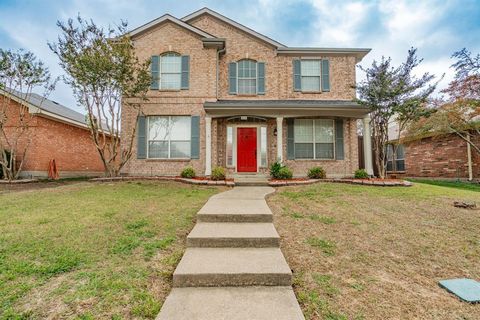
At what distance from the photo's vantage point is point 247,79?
11.7m

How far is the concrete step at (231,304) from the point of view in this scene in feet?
6.96

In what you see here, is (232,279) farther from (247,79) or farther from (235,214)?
(247,79)

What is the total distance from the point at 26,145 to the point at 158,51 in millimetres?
7938

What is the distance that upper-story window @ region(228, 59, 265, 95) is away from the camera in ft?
38.0

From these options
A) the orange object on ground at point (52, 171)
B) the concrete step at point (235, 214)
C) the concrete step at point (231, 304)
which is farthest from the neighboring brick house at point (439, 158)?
the orange object on ground at point (52, 171)

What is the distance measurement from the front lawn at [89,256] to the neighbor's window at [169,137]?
5253 mm

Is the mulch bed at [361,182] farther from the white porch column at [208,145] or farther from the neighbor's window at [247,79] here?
the neighbor's window at [247,79]

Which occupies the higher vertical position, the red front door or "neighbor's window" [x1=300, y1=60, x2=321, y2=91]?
"neighbor's window" [x1=300, y1=60, x2=321, y2=91]

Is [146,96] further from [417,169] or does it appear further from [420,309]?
[417,169]

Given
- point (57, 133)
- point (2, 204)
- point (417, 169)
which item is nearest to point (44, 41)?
point (57, 133)

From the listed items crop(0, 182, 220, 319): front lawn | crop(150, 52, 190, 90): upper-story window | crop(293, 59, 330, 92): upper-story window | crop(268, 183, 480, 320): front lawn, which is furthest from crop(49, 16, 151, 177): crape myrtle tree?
crop(268, 183, 480, 320): front lawn

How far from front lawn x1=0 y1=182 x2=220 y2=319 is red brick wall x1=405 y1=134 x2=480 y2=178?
45.6 feet

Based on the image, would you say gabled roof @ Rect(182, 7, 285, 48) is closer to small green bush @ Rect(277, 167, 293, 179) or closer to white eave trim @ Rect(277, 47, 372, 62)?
white eave trim @ Rect(277, 47, 372, 62)

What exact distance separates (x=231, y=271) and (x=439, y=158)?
15.2 m
